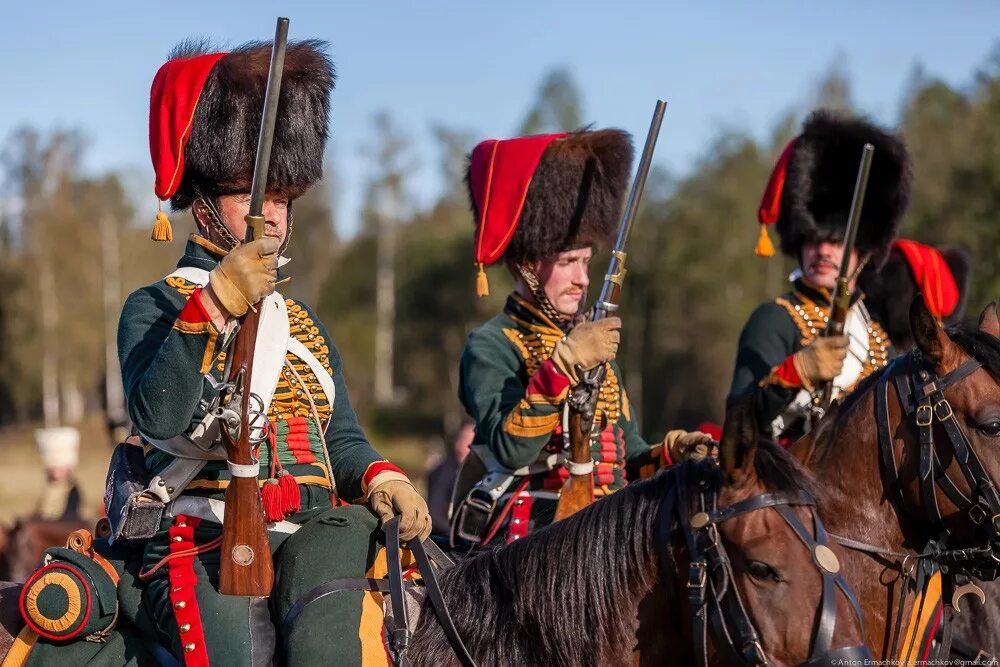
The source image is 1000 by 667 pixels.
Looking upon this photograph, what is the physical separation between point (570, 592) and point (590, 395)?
1598 millimetres

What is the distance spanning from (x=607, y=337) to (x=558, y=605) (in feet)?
5.23

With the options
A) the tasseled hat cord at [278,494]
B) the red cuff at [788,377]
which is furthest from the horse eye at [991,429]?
the tasseled hat cord at [278,494]

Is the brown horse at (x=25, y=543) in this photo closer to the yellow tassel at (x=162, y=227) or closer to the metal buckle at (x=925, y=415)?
the yellow tassel at (x=162, y=227)

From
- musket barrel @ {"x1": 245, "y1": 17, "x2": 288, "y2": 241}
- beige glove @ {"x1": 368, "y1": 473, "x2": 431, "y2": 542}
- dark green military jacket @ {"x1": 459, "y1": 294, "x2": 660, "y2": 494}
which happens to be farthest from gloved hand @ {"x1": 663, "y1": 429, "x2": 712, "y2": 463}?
musket barrel @ {"x1": 245, "y1": 17, "x2": 288, "y2": 241}

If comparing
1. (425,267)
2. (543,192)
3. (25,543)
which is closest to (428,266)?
(425,267)

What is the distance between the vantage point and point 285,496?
373cm

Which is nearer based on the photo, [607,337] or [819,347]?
[819,347]

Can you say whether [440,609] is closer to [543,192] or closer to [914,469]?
[914,469]

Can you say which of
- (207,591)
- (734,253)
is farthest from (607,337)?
(734,253)

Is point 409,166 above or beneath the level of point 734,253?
above

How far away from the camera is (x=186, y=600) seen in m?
3.51

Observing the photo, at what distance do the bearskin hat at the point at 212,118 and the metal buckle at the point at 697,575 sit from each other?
6.54 feet

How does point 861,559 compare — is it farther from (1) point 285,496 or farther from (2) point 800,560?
(1) point 285,496

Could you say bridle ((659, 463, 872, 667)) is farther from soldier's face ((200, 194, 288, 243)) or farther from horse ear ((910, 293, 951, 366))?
soldier's face ((200, 194, 288, 243))
